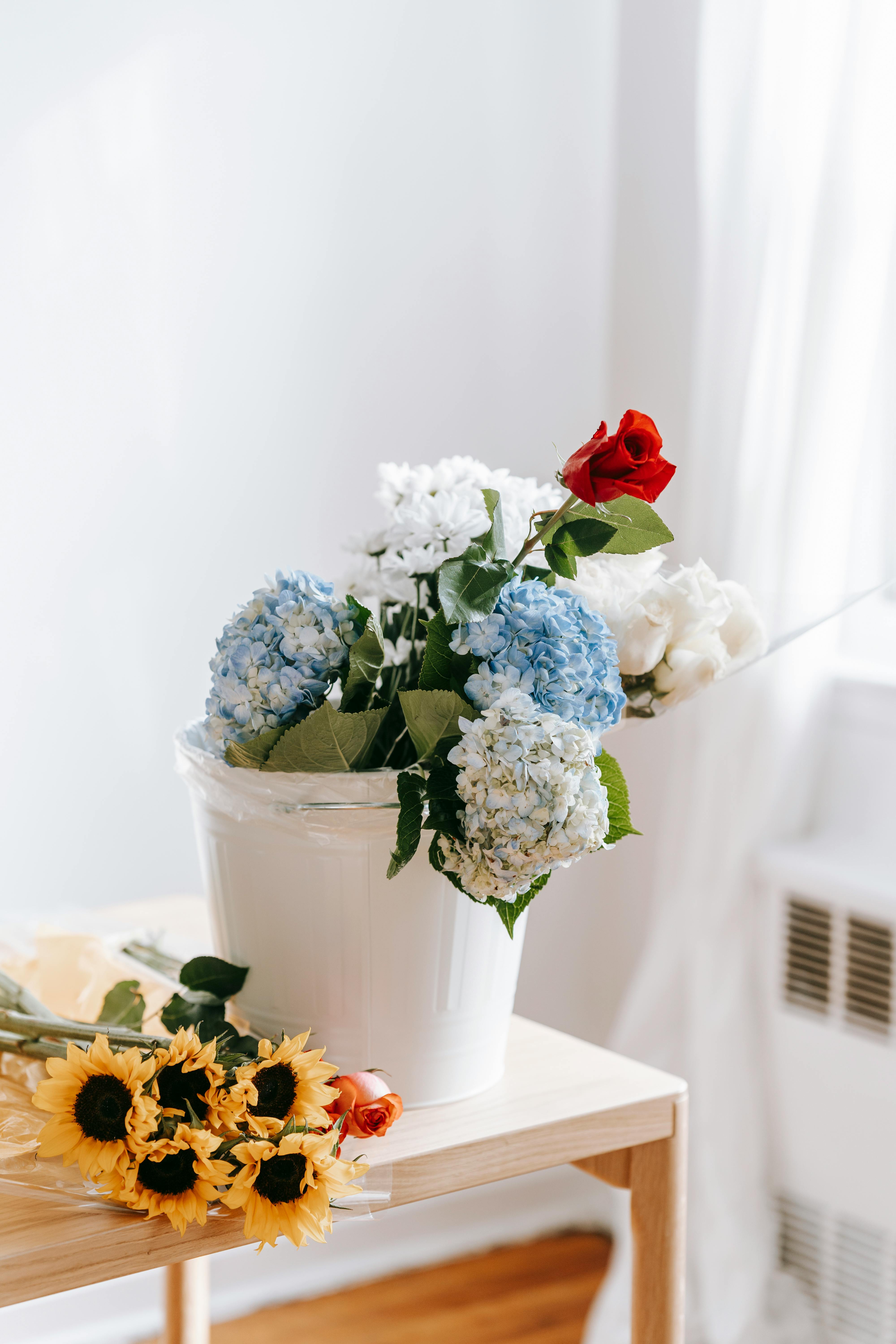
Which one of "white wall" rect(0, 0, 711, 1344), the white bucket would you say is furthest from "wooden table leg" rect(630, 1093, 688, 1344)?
"white wall" rect(0, 0, 711, 1344)

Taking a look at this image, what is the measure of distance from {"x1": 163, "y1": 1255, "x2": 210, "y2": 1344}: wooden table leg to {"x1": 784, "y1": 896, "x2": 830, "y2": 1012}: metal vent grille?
83cm

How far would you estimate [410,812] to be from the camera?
0.63m

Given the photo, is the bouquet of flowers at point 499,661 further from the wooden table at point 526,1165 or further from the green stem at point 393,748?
the wooden table at point 526,1165

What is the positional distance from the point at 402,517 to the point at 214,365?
3.03 ft

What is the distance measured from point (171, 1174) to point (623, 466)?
0.41 metres

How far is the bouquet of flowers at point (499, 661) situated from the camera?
1.93ft

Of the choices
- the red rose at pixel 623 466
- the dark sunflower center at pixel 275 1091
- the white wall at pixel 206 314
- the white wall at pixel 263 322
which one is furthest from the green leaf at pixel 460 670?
the white wall at pixel 206 314

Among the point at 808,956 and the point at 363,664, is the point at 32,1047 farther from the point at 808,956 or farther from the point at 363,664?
the point at 808,956

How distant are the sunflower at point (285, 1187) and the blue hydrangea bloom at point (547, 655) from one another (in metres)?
0.23

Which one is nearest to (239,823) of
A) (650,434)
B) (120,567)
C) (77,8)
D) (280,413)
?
(650,434)

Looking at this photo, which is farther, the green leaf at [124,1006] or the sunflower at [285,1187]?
the green leaf at [124,1006]

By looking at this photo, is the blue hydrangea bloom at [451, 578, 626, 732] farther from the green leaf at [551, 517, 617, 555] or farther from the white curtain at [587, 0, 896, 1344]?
the white curtain at [587, 0, 896, 1344]

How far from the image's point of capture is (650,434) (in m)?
0.62

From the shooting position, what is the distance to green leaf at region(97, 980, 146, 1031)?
78 centimetres
